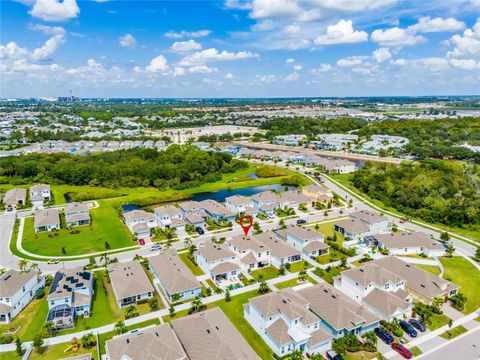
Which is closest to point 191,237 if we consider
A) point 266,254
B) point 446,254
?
point 266,254

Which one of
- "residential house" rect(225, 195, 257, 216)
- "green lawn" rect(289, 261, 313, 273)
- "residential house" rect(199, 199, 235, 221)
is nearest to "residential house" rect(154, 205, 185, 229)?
"residential house" rect(199, 199, 235, 221)

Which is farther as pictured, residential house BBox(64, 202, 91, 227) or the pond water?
the pond water

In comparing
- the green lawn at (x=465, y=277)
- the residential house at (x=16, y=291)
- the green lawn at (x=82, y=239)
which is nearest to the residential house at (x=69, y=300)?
the residential house at (x=16, y=291)

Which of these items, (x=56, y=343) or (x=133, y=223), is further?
(x=133, y=223)

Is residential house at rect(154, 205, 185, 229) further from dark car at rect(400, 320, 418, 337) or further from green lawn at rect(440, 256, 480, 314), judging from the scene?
green lawn at rect(440, 256, 480, 314)

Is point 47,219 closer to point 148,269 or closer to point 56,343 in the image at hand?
point 148,269

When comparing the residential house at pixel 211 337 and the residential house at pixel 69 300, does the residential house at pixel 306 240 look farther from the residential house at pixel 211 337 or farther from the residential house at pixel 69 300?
the residential house at pixel 69 300

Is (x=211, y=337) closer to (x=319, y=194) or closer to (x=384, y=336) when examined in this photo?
(x=384, y=336)
